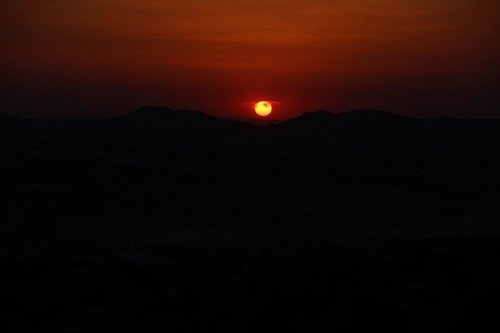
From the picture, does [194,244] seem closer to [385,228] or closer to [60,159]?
[385,228]

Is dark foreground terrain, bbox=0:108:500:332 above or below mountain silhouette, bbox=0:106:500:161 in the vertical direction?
below

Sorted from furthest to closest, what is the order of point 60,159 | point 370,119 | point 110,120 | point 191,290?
point 110,120, point 370,119, point 60,159, point 191,290

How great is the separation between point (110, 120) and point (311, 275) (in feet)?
359

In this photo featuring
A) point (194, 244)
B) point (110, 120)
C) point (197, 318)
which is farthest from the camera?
point (110, 120)

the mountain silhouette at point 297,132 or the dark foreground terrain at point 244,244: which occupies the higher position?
the mountain silhouette at point 297,132

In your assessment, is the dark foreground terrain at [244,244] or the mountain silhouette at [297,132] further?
the mountain silhouette at [297,132]

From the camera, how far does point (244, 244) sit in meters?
15.6

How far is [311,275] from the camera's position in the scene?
38.2 ft

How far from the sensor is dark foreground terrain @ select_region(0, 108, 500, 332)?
711cm

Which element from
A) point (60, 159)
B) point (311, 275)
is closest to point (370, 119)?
point (60, 159)

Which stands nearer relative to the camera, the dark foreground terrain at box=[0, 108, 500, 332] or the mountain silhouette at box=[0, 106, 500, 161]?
the dark foreground terrain at box=[0, 108, 500, 332]

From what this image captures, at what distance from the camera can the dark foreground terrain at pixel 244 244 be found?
7105 mm

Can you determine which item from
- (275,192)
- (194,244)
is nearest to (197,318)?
(194,244)

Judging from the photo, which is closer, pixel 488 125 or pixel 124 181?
pixel 124 181
